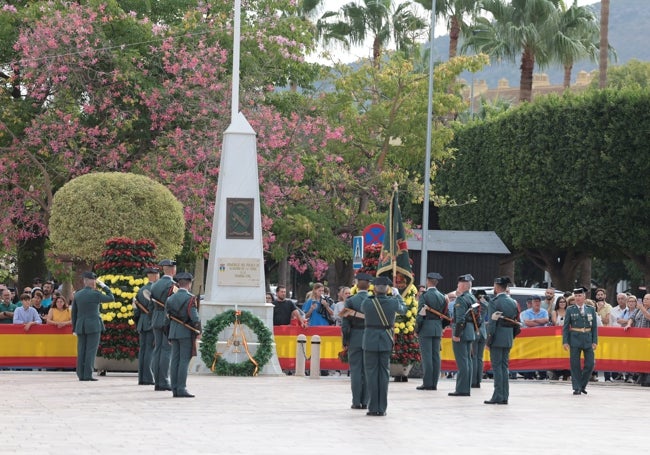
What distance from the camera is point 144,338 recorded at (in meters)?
22.6

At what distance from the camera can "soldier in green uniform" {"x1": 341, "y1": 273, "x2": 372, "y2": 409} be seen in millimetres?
18125

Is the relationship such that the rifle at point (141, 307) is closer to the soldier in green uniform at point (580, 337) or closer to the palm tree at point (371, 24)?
the soldier in green uniform at point (580, 337)

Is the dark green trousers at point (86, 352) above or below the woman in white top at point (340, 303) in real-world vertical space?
below

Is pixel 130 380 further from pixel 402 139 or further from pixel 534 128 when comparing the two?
pixel 534 128

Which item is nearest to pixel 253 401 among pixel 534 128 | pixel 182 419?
pixel 182 419

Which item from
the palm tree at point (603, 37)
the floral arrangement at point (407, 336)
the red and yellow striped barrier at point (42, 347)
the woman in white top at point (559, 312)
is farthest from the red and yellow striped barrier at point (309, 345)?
the palm tree at point (603, 37)

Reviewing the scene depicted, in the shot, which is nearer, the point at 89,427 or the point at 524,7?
the point at 89,427

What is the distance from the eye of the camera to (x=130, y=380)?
2333 cm

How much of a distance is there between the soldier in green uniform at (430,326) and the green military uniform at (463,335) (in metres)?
1.07

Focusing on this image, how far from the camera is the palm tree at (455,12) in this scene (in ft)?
189

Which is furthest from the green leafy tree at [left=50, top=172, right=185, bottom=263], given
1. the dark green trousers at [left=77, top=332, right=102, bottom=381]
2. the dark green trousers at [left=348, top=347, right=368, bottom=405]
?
the dark green trousers at [left=348, top=347, right=368, bottom=405]

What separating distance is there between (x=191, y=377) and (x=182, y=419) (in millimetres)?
8320

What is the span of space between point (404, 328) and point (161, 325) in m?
4.90

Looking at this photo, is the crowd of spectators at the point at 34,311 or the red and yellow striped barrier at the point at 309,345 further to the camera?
the red and yellow striped barrier at the point at 309,345
